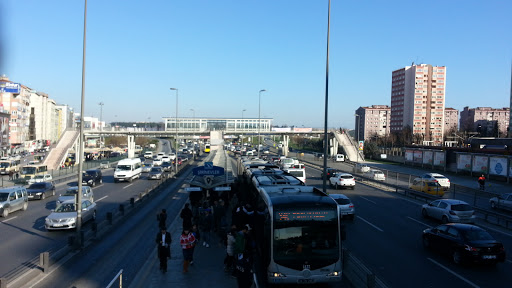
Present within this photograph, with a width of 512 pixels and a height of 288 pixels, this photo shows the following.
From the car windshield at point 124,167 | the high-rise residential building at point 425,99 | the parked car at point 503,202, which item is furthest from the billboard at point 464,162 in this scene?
the high-rise residential building at point 425,99

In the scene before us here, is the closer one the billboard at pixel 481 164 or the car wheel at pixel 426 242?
the car wheel at pixel 426 242

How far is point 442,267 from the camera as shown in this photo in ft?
40.6

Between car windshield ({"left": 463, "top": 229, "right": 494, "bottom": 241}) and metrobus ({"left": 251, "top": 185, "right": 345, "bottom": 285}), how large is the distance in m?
4.92

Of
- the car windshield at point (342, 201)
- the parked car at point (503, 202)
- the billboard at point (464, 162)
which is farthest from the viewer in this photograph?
the billboard at point (464, 162)

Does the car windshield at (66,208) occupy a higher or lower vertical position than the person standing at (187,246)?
lower

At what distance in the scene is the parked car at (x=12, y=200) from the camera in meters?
21.9

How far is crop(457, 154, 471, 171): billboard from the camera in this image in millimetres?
43281

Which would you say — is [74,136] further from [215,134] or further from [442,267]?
[442,267]

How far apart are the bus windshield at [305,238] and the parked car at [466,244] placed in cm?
488

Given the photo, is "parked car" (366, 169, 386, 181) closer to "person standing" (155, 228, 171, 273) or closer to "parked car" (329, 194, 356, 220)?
"parked car" (329, 194, 356, 220)

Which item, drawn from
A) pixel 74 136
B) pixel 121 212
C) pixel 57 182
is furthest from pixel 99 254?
pixel 74 136

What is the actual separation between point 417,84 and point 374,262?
393ft

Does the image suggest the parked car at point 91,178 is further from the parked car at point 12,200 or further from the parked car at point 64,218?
the parked car at point 64,218

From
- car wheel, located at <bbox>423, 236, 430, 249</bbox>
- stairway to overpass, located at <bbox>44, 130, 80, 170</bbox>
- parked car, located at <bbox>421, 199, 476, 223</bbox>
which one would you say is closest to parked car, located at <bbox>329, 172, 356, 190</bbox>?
parked car, located at <bbox>421, 199, 476, 223</bbox>
